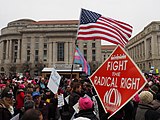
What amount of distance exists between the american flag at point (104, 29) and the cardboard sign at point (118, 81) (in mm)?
2909

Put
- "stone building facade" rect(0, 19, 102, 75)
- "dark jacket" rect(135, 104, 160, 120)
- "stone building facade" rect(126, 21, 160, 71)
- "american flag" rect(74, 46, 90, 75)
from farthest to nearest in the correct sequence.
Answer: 1. "stone building facade" rect(126, 21, 160, 71)
2. "stone building facade" rect(0, 19, 102, 75)
3. "american flag" rect(74, 46, 90, 75)
4. "dark jacket" rect(135, 104, 160, 120)

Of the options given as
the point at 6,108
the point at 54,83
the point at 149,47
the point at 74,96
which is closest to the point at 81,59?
the point at 54,83

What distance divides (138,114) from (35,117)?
1953 millimetres

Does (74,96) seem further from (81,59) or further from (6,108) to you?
(81,59)

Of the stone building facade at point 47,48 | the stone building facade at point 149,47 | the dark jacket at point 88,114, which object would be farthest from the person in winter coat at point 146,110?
the stone building facade at point 149,47

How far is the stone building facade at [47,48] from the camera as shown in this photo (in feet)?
220

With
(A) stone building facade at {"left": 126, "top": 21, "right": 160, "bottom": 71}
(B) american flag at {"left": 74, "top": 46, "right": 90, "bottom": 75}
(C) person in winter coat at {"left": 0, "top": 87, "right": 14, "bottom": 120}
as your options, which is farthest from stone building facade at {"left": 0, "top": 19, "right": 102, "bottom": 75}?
(C) person in winter coat at {"left": 0, "top": 87, "right": 14, "bottom": 120}

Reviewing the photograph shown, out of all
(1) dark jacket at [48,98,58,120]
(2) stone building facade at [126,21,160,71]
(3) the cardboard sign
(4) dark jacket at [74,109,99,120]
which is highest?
(2) stone building facade at [126,21,160,71]

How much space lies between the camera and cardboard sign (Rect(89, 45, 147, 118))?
2973 mm

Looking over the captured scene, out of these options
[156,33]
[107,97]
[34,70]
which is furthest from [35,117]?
[156,33]

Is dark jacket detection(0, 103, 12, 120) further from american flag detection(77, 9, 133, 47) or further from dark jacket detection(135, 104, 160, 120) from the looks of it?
american flag detection(77, 9, 133, 47)

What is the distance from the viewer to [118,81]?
3.37 meters

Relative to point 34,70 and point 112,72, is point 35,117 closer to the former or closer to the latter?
point 112,72

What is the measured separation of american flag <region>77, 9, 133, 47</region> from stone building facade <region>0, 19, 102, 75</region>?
57510mm
